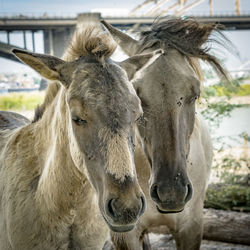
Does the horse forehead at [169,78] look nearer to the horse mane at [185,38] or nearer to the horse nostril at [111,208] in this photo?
the horse mane at [185,38]

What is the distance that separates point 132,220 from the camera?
1467mm

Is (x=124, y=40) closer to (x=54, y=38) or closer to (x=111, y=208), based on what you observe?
(x=111, y=208)

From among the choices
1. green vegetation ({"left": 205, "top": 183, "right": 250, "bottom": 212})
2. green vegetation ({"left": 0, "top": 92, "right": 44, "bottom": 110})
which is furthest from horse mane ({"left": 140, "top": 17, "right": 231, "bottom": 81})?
green vegetation ({"left": 0, "top": 92, "right": 44, "bottom": 110})

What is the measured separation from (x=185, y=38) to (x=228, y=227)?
7.97 ft

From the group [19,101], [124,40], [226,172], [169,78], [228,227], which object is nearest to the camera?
[169,78]

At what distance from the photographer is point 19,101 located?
194 inches

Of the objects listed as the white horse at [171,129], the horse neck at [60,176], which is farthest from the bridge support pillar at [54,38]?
the horse neck at [60,176]

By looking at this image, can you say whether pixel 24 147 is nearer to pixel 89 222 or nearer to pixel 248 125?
pixel 89 222

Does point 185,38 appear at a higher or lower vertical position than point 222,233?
higher

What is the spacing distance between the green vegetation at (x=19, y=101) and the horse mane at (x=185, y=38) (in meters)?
2.67

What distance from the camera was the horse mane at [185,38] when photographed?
2447 mm

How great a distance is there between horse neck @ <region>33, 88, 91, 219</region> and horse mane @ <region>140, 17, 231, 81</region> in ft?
2.93

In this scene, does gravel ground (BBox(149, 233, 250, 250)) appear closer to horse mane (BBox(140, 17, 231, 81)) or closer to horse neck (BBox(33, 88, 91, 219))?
horse mane (BBox(140, 17, 231, 81))

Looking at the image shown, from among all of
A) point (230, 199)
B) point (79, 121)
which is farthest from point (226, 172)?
point (79, 121)
